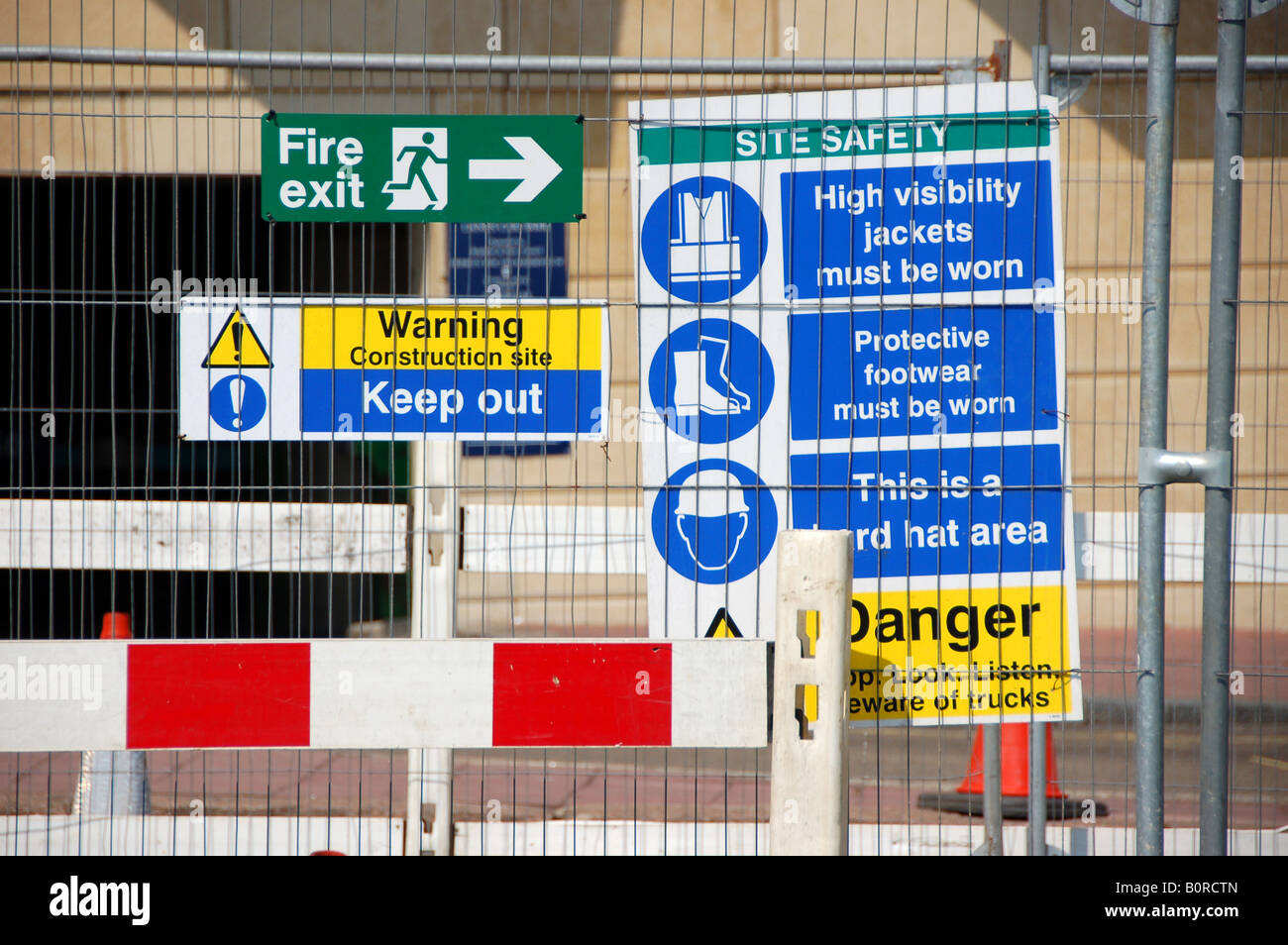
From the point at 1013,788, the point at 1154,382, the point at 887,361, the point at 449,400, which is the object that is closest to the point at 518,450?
the point at 449,400

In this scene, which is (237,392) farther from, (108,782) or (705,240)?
(108,782)

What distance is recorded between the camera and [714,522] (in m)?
3.63

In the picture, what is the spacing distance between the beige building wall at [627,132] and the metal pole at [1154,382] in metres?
1.30

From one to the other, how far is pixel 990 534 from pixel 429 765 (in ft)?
7.93

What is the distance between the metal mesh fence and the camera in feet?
12.8

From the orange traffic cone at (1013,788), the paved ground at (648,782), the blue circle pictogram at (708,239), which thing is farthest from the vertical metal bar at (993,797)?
the blue circle pictogram at (708,239)

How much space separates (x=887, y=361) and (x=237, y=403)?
6.86ft

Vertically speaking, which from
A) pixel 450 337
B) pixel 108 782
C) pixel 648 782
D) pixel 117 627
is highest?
pixel 450 337

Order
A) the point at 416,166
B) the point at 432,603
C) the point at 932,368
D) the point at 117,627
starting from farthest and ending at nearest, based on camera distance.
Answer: the point at 117,627, the point at 432,603, the point at 932,368, the point at 416,166

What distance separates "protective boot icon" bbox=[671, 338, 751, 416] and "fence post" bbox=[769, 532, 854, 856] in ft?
2.26

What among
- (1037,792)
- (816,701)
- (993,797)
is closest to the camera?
(816,701)

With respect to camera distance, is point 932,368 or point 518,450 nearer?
point 932,368

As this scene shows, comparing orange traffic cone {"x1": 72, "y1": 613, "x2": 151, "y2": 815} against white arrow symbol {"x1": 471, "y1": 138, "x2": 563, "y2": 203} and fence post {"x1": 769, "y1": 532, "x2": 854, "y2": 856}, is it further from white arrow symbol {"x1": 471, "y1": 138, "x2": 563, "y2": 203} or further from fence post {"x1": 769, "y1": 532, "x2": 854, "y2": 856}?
fence post {"x1": 769, "y1": 532, "x2": 854, "y2": 856}

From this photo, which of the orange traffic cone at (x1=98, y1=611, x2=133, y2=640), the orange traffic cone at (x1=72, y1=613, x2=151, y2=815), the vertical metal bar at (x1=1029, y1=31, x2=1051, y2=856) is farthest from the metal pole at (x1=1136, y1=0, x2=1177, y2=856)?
the orange traffic cone at (x1=98, y1=611, x2=133, y2=640)
